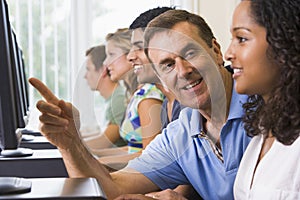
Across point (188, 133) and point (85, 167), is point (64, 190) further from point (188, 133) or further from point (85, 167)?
point (188, 133)

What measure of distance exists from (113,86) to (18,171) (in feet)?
1.23

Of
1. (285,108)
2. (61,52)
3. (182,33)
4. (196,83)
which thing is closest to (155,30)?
(182,33)

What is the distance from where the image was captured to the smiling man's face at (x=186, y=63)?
1.49 meters

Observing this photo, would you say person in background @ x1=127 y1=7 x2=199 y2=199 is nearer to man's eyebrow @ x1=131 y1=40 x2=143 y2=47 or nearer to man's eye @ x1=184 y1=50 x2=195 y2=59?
man's eyebrow @ x1=131 y1=40 x2=143 y2=47

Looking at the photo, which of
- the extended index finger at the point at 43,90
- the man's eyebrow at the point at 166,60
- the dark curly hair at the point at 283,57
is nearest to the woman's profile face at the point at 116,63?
the man's eyebrow at the point at 166,60

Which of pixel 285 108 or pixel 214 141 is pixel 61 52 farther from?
pixel 285 108

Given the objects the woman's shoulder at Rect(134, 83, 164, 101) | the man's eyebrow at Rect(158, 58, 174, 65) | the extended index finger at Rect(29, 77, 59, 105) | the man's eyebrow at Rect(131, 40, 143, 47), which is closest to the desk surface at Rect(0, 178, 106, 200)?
the extended index finger at Rect(29, 77, 59, 105)

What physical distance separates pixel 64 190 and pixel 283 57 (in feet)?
1.62

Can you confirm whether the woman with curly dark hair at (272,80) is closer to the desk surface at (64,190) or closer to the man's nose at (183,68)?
the man's nose at (183,68)

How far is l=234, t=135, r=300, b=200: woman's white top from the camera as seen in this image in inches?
47.5

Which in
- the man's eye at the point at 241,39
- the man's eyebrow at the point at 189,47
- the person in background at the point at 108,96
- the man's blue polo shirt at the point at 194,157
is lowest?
the man's blue polo shirt at the point at 194,157

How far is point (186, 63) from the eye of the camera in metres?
1.49

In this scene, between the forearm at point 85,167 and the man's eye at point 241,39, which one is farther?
the forearm at point 85,167

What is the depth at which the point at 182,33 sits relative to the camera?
157 cm
